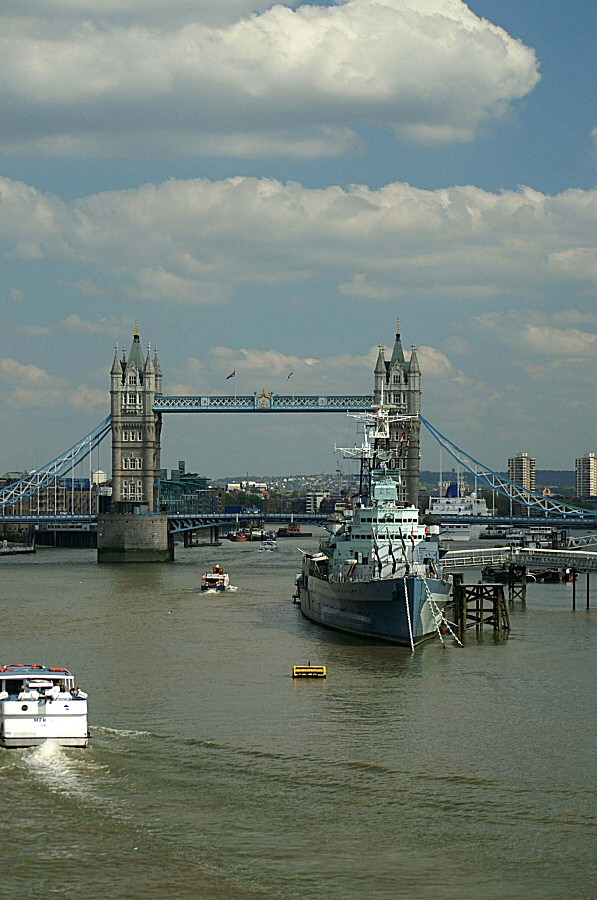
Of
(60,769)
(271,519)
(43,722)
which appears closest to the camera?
(60,769)

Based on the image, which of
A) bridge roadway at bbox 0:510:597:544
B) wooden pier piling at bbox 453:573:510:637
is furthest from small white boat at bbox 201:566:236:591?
bridge roadway at bbox 0:510:597:544

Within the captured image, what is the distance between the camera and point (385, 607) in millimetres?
44594

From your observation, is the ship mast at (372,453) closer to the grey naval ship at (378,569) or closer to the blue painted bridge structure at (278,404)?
the grey naval ship at (378,569)

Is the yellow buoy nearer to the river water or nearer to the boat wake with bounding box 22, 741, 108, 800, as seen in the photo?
the river water

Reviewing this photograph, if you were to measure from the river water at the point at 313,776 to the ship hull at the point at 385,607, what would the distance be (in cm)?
83

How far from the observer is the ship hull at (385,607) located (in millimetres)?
43500

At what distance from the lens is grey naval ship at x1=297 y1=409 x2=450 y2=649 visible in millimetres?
44094

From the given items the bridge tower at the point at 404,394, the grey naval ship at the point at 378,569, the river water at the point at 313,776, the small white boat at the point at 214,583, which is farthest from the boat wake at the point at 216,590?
the bridge tower at the point at 404,394

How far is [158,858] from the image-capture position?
20.7 meters

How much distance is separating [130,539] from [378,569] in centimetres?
5962

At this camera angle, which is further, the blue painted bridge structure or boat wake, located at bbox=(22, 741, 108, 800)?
the blue painted bridge structure

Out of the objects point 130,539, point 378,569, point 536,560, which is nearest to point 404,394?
point 130,539

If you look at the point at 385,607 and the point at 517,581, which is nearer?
the point at 385,607

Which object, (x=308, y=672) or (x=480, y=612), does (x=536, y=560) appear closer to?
(x=480, y=612)
